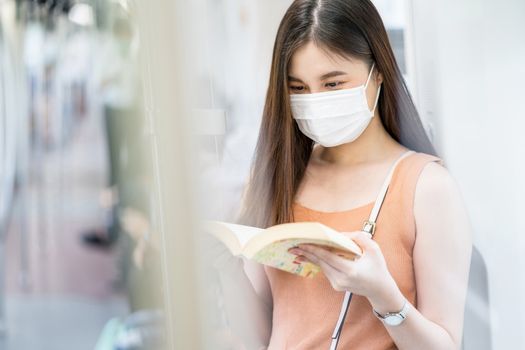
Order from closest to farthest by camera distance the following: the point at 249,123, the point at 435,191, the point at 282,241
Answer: the point at 282,241 → the point at 435,191 → the point at 249,123

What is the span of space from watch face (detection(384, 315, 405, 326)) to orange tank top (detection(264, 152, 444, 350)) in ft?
0.13

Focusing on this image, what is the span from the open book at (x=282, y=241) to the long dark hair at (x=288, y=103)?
3.1 inches

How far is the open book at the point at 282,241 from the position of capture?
2.32 ft

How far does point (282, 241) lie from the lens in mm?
731

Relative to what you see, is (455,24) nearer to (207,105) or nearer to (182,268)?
(207,105)

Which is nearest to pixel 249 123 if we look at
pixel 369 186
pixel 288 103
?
pixel 288 103

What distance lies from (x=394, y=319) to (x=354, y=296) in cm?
6

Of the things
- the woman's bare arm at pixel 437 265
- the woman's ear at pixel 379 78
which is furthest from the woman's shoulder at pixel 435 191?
the woman's ear at pixel 379 78

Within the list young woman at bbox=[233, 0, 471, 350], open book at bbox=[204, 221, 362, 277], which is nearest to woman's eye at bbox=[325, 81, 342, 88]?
young woman at bbox=[233, 0, 471, 350]

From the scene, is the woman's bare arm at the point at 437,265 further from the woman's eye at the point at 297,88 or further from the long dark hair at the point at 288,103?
the woman's eye at the point at 297,88

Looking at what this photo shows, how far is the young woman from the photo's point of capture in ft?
2.74

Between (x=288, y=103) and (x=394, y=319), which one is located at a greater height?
(x=288, y=103)

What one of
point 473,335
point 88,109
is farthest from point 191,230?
point 88,109

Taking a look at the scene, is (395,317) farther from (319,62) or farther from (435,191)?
(319,62)
